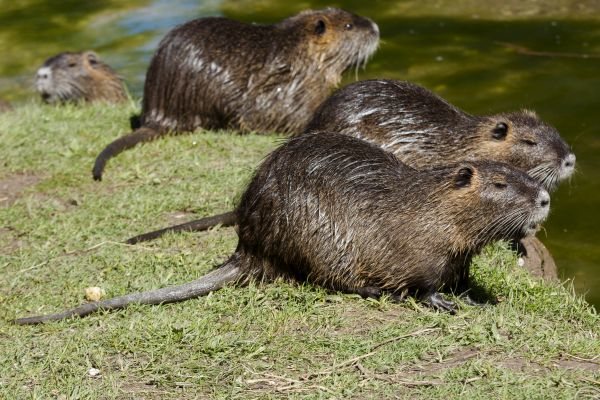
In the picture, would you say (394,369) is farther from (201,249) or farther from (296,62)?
(296,62)

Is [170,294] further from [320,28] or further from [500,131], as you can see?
[320,28]

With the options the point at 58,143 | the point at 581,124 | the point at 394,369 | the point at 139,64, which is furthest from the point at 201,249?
the point at 139,64

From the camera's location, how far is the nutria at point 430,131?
517cm

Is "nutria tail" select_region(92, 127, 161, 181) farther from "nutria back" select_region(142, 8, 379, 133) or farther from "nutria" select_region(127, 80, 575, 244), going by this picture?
"nutria" select_region(127, 80, 575, 244)

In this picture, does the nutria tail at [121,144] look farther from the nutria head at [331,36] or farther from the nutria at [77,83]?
the nutria at [77,83]

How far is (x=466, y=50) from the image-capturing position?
9359mm

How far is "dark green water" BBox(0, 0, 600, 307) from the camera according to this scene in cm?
671

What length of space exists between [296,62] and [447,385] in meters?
3.68

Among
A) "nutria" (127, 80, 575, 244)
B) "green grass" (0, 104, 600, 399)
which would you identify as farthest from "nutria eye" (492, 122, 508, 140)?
"green grass" (0, 104, 600, 399)

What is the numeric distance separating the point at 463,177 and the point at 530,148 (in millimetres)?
1036

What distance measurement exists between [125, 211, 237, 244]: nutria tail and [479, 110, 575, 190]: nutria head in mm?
1253

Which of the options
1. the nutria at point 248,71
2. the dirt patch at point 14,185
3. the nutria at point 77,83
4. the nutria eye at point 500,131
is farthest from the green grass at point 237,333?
the nutria at point 77,83

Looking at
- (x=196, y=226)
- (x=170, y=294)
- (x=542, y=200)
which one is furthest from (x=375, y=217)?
(x=196, y=226)

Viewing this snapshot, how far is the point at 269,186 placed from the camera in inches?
171
